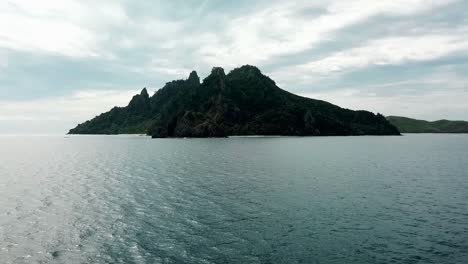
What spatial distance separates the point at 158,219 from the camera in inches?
1602

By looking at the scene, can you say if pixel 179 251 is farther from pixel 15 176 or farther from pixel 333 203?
pixel 15 176

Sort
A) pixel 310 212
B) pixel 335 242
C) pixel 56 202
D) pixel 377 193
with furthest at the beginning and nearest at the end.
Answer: pixel 377 193
pixel 56 202
pixel 310 212
pixel 335 242

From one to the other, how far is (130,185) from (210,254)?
40.1 metres

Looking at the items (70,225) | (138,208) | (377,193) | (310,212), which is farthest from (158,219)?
(377,193)

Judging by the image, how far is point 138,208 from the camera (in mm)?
46281

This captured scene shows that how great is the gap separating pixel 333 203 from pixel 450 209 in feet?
48.0

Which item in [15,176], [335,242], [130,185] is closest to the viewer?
[335,242]

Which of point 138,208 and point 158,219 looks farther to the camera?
point 138,208

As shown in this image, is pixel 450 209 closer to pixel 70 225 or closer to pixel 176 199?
pixel 176 199

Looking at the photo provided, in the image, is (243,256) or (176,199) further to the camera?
(176,199)

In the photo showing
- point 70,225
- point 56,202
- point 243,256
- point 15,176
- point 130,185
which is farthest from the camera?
point 15,176

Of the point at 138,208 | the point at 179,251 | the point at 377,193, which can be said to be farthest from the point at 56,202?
the point at 377,193

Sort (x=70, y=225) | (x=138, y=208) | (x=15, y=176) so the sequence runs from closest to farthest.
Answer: (x=70, y=225), (x=138, y=208), (x=15, y=176)

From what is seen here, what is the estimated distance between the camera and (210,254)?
29.3 metres
